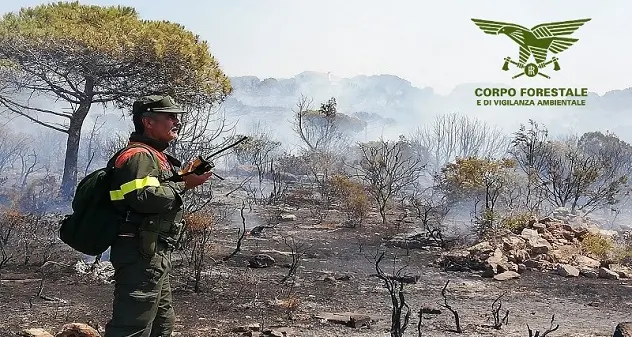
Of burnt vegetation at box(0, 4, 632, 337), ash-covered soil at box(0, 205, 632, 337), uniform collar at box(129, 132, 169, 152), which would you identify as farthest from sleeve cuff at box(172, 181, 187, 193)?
ash-covered soil at box(0, 205, 632, 337)

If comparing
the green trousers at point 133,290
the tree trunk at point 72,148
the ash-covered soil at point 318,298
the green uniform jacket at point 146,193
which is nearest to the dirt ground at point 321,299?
the ash-covered soil at point 318,298

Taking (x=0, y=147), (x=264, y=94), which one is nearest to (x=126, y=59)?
(x=0, y=147)

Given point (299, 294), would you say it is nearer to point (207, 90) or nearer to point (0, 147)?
point (207, 90)

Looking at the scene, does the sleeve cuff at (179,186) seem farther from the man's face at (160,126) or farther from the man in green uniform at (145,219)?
the man's face at (160,126)

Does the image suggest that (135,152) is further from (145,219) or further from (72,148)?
(72,148)

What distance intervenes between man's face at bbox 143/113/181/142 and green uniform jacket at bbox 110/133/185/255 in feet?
0.13

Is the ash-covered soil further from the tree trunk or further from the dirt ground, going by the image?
the tree trunk

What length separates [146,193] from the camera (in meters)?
2.54

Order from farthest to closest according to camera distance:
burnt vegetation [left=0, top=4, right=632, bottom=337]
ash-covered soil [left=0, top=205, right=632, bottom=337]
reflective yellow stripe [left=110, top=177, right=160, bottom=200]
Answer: burnt vegetation [left=0, top=4, right=632, bottom=337]
ash-covered soil [left=0, top=205, right=632, bottom=337]
reflective yellow stripe [left=110, top=177, right=160, bottom=200]

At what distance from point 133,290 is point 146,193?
20.4 inches

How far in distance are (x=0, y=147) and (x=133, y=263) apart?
109 ft

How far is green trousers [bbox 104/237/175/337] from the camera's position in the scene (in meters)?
2.63

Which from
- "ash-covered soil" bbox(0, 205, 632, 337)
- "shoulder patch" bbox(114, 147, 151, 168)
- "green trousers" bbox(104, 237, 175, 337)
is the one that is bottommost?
"ash-covered soil" bbox(0, 205, 632, 337)

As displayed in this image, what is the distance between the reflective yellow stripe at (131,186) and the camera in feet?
8.34
